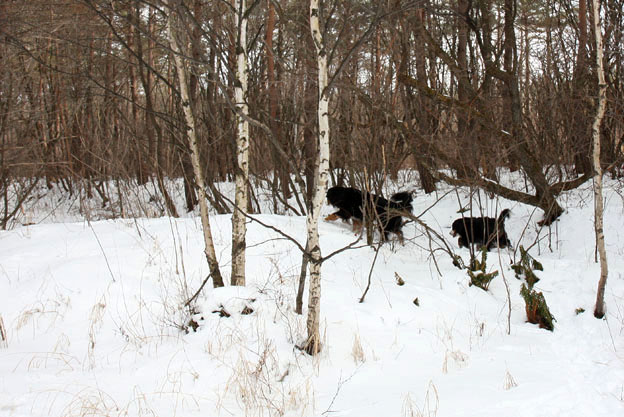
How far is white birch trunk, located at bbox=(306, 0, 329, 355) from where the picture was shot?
3375 mm

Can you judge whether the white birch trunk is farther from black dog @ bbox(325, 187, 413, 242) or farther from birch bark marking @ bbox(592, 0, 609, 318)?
black dog @ bbox(325, 187, 413, 242)

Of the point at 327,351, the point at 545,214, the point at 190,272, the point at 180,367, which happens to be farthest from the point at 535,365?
the point at 545,214

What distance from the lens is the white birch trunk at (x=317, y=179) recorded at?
338cm

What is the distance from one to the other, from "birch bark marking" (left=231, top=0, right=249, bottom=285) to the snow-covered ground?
14.5 inches

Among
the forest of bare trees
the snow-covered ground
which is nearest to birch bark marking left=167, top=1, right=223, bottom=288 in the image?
the snow-covered ground

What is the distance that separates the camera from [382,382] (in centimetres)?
333

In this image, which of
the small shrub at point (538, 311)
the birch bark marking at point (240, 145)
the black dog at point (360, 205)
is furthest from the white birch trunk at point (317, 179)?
the black dog at point (360, 205)

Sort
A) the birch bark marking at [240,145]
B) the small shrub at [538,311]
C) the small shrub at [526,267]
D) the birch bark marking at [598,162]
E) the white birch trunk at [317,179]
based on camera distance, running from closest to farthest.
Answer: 1. the white birch trunk at [317,179]
2. the birch bark marking at [240,145]
3. the birch bark marking at [598,162]
4. the small shrub at [538,311]
5. the small shrub at [526,267]

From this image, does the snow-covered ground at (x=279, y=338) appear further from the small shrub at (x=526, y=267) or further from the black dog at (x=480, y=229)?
the black dog at (x=480, y=229)

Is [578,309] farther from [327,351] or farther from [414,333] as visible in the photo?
[327,351]

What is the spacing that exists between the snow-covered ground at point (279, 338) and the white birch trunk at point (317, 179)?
240 millimetres

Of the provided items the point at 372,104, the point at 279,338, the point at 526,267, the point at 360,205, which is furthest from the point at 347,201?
the point at 279,338

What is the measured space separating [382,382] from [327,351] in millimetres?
573

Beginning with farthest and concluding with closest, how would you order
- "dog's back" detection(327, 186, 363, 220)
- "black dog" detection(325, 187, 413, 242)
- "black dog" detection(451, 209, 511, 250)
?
"dog's back" detection(327, 186, 363, 220) → "black dog" detection(325, 187, 413, 242) → "black dog" detection(451, 209, 511, 250)
